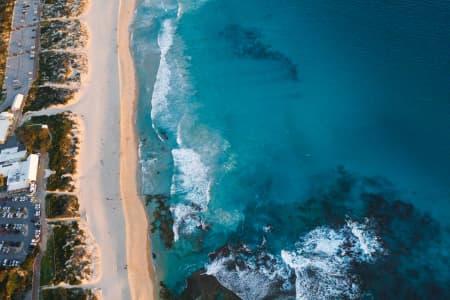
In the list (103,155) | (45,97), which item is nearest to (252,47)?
(103,155)

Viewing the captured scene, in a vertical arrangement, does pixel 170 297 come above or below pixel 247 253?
below

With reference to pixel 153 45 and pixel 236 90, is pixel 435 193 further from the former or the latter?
pixel 153 45

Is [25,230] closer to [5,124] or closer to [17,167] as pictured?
[17,167]

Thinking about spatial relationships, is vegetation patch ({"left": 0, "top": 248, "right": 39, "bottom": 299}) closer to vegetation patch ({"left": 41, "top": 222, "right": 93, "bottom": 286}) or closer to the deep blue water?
vegetation patch ({"left": 41, "top": 222, "right": 93, "bottom": 286})

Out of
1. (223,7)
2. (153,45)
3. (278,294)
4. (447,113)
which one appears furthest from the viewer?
(223,7)

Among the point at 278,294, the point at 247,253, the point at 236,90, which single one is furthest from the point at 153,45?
the point at 278,294

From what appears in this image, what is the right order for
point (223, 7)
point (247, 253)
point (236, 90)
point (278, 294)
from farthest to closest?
point (223, 7)
point (236, 90)
point (247, 253)
point (278, 294)
